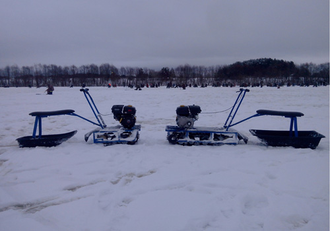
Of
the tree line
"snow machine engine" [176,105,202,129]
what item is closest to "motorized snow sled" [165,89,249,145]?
"snow machine engine" [176,105,202,129]

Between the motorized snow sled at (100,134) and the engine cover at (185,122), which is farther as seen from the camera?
the engine cover at (185,122)

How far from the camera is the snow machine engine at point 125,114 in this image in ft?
19.7

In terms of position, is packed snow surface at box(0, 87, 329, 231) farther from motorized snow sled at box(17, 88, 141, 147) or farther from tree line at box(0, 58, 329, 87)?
tree line at box(0, 58, 329, 87)

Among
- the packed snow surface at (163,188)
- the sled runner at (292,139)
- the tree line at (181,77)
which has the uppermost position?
the tree line at (181,77)

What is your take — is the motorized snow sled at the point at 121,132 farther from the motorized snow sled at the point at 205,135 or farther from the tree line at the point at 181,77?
the tree line at the point at 181,77

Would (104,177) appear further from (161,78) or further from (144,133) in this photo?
(161,78)

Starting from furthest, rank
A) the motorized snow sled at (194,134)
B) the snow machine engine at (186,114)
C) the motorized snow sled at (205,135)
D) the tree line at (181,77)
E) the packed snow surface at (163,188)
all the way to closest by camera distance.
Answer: the tree line at (181,77)
the snow machine engine at (186,114)
the motorized snow sled at (194,134)
the motorized snow sled at (205,135)
the packed snow surface at (163,188)

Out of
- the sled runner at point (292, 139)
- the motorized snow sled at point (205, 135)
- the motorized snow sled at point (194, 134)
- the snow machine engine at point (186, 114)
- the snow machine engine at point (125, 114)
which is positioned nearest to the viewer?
the sled runner at point (292, 139)

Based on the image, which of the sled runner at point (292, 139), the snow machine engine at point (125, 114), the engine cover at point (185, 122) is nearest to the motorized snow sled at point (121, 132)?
the snow machine engine at point (125, 114)

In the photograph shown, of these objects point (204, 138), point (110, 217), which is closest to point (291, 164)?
point (204, 138)

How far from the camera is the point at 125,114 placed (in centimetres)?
604

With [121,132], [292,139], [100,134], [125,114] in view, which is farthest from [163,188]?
[292,139]

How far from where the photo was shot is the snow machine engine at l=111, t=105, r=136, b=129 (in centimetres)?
600

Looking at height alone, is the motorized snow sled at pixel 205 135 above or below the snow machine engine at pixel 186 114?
below
